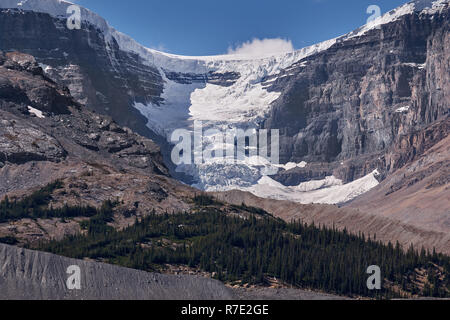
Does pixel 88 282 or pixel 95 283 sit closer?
pixel 88 282

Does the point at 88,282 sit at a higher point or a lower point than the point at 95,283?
higher
